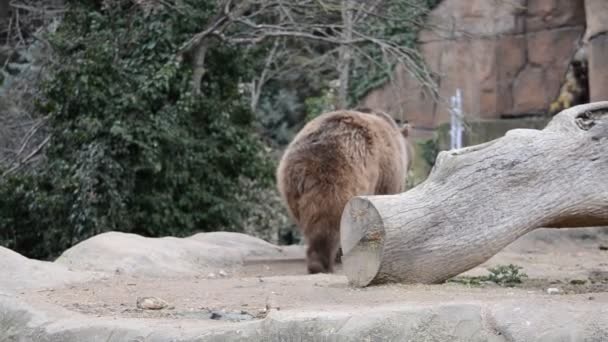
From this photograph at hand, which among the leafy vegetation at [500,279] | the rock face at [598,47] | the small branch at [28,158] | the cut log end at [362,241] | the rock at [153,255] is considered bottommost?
the rock at [153,255]

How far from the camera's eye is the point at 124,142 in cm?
1170

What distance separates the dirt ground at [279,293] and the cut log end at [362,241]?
0.36 feet

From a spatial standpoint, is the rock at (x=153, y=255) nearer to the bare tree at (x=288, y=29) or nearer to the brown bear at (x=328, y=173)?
the brown bear at (x=328, y=173)

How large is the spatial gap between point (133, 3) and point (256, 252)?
15.4ft

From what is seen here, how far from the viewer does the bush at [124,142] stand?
1162cm

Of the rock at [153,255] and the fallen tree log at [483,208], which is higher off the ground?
the fallen tree log at [483,208]

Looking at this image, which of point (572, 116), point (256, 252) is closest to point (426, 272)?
point (572, 116)

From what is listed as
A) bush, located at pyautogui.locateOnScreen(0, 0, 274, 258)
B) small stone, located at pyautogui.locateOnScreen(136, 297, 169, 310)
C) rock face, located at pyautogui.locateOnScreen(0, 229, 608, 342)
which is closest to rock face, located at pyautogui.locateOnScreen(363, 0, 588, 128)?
bush, located at pyautogui.locateOnScreen(0, 0, 274, 258)

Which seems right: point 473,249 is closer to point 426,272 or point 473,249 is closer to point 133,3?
point 426,272

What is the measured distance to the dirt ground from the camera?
531 centimetres

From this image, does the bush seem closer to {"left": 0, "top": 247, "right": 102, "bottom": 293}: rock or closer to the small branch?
the small branch

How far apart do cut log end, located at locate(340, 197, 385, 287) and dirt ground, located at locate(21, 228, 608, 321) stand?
0.11 metres

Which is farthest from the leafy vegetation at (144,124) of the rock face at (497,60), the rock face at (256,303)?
the rock face at (497,60)

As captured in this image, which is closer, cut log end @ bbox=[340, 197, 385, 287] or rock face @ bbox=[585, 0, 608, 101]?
cut log end @ bbox=[340, 197, 385, 287]
